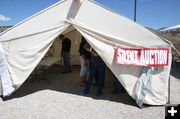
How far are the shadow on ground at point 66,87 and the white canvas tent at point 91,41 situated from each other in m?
0.61

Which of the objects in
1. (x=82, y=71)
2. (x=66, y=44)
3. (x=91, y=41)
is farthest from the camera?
(x=66, y=44)

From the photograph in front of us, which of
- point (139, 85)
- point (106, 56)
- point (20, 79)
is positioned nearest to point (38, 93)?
point (20, 79)

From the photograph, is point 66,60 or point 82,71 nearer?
point 82,71

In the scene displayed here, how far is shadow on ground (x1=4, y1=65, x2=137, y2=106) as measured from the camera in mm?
7430

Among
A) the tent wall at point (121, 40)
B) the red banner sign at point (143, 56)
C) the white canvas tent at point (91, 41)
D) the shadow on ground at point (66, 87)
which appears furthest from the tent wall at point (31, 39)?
the red banner sign at point (143, 56)

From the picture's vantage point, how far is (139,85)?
263 inches

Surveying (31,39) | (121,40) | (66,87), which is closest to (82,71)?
(66,87)

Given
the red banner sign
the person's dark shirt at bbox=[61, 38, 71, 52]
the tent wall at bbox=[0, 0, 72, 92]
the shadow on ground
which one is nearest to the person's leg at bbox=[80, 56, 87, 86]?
the shadow on ground

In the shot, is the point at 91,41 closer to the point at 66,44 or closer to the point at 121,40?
the point at 121,40

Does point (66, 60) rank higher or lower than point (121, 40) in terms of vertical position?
lower

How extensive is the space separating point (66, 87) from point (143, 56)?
316 centimetres

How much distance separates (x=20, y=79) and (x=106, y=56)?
2547 millimetres

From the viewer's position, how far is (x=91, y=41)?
7.01 m

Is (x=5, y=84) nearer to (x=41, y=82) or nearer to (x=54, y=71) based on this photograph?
(x=41, y=82)
